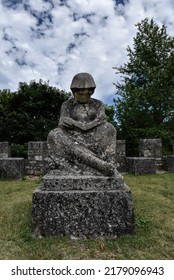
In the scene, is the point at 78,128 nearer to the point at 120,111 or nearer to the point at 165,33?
the point at 120,111

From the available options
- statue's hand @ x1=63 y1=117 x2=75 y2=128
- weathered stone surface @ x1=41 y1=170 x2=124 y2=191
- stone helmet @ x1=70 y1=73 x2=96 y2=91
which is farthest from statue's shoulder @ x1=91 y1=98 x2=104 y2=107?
weathered stone surface @ x1=41 y1=170 x2=124 y2=191

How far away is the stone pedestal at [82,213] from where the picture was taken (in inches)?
99.7

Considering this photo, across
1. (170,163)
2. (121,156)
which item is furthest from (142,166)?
(170,163)

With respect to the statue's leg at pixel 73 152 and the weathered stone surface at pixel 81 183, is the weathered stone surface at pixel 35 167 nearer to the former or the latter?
the statue's leg at pixel 73 152

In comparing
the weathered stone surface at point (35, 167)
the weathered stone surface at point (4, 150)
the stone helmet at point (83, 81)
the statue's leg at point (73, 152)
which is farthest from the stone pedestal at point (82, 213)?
the weathered stone surface at point (4, 150)

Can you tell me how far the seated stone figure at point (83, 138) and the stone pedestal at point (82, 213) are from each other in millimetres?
293

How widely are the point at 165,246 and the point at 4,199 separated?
2.78m

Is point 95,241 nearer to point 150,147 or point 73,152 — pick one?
point 73,152

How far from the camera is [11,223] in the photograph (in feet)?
9.72

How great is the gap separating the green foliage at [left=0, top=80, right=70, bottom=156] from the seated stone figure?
798 centimetres

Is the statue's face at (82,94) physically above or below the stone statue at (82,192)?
above

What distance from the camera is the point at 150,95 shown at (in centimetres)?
1088

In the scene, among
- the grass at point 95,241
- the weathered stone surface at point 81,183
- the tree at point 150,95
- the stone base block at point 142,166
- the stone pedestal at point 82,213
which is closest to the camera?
the grass at point 95,241

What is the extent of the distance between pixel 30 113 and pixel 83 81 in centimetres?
874
